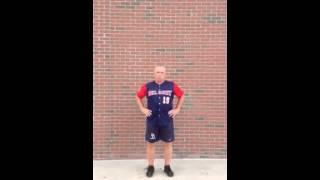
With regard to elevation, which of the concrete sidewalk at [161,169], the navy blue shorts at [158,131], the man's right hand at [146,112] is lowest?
the concrete sidewalk at [161,169]

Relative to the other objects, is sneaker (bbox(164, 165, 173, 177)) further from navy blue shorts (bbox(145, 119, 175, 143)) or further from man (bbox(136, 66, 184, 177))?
navy blue shorts (bbox(145, 119, 175, 143))

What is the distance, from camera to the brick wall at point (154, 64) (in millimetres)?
7285

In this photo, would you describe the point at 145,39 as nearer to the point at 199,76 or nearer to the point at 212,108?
the point at 199,76

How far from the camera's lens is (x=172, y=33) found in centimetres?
730

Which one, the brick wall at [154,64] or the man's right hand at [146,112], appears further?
the brick wall at [154,64]

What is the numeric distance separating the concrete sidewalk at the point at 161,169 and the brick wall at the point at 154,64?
Answer: 0.24m

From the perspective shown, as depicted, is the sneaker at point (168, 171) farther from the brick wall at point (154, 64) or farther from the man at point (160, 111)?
the brick wall at point (154, 64)

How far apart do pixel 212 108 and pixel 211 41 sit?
4.21 feet

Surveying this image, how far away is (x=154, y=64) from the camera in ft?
24.1

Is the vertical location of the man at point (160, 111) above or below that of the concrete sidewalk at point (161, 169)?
above

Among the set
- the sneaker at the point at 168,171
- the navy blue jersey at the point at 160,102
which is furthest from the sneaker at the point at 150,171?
the navy blue jersey at the point at 160,102

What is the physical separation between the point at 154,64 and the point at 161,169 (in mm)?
1976

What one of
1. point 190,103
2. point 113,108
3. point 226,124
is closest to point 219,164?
point 226,124

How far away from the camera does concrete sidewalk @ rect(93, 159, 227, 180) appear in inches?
251
